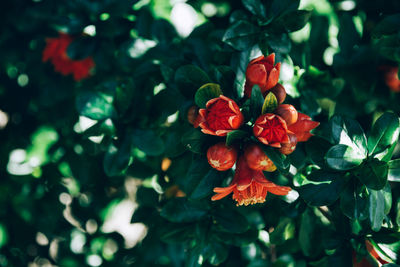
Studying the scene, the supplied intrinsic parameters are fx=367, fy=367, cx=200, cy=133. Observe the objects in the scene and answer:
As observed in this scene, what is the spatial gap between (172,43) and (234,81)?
48 cm

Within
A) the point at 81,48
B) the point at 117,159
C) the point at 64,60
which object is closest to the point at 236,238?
the point at 117,159

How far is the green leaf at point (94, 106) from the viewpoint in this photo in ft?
3.84

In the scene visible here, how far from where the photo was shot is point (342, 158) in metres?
0.92

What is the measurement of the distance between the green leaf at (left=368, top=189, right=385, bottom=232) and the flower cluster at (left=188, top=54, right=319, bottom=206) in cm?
24

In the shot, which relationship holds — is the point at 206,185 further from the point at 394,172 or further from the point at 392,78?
the point at 392,78

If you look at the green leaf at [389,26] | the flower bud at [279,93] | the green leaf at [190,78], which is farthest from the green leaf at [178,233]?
the green leaf at [389,26]

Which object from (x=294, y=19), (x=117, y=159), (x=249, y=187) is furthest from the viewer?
(x=117, y=159)

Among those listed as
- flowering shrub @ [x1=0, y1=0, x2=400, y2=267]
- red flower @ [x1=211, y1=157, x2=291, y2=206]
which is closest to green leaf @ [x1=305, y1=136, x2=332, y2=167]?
flowering shrub @ [x1=0, y1=0, x2=400, y2=267]

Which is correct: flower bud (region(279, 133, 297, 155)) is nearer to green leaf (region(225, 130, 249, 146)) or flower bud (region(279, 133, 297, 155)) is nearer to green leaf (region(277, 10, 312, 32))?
green leaf (region(225, 130, 249, 146))

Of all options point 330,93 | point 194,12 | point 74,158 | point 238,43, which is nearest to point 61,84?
point 74,158

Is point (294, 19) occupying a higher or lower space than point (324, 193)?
higher

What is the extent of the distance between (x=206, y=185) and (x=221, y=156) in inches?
6.1

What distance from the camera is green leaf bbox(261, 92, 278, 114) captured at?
850mm

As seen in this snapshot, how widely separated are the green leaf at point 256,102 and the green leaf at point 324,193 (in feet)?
0.96
